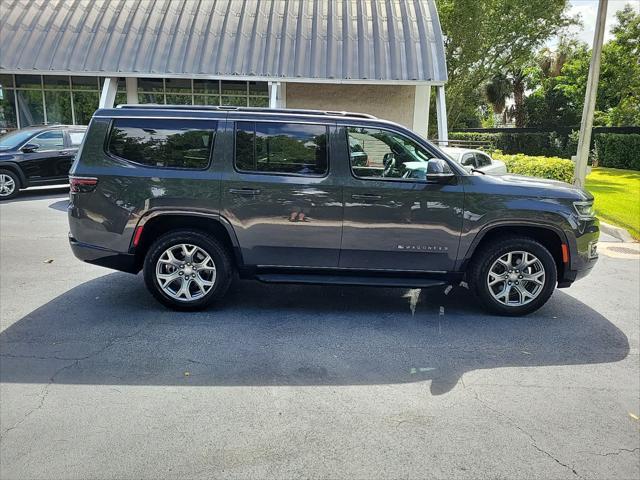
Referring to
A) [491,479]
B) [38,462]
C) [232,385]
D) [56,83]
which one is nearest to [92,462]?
[38,462]

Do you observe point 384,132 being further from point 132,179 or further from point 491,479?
point 491,479

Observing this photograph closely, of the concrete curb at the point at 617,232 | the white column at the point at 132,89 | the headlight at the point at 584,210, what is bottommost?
the concrete curb at the point at 617,232

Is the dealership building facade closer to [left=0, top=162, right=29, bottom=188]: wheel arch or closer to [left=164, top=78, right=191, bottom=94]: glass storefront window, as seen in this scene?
[left=164, top=78, right=191, bottom=94]: glass storefront window

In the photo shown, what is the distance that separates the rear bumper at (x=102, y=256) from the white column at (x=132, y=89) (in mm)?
15990

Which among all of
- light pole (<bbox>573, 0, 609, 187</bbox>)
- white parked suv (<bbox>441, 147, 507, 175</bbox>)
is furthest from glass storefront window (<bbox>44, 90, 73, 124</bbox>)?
light pole (<bbox>573, 0, 609, 187</bbox>)

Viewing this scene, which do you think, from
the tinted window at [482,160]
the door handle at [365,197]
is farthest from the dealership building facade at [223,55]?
the door handle at [365,197]

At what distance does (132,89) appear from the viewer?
1962cm

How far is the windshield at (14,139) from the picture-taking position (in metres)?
12.2

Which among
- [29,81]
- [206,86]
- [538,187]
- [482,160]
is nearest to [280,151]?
[538,187]

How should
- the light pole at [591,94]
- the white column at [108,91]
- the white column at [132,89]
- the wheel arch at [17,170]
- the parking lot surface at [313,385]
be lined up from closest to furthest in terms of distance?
the parking lot surface at [313,385] < the light pole at [591,94] < the wheel arch at [17,170] < the white column at [108,91] < the white column at [132,89]

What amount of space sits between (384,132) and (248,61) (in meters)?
13.3

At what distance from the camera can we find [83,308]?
17.5 feet

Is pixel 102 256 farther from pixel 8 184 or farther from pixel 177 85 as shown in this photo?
pixel 177 85

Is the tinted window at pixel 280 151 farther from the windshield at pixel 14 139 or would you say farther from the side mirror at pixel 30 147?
the windshield at pixel 14 139
